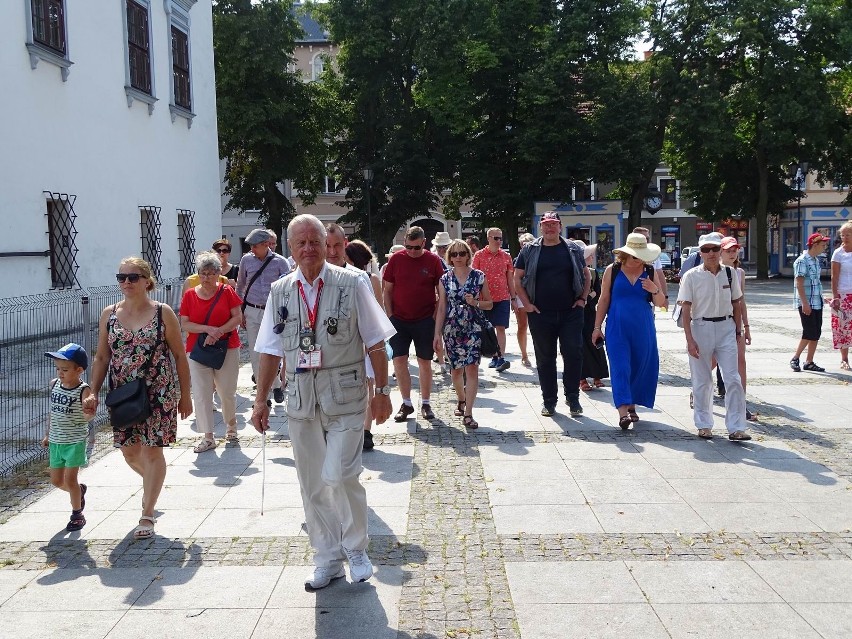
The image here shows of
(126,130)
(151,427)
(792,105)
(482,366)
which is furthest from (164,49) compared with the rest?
(792,105)

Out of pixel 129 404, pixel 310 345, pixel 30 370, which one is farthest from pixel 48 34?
pixel 310 345

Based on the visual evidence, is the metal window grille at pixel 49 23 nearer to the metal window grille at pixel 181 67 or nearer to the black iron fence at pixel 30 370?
the metal window grille at pixel 181 67

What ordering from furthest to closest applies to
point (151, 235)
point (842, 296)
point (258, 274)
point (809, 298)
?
point (151, 235) < point (842, 296) < point (809, 298) < point (258, 274)

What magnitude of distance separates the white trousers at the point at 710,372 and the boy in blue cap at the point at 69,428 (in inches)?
196

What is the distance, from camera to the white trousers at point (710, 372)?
8.23 meters

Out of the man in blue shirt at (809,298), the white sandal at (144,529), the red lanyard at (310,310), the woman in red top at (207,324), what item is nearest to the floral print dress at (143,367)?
the white sandal at (144,529)

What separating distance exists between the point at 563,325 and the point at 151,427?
4.62 m

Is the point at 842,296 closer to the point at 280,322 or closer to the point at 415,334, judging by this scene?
Result: the point at 415,334

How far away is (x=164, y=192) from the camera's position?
70.7ft

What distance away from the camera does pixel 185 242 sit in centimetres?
2284

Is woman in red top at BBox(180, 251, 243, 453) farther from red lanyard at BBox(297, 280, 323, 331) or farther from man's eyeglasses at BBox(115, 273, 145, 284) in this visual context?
red lanyard at BBox(297, 280, 323, 331)

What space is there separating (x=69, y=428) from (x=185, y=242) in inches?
678

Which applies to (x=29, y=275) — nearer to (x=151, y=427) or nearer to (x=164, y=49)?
(x=164, y=49)

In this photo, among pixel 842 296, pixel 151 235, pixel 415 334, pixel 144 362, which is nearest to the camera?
pixel 144 362
